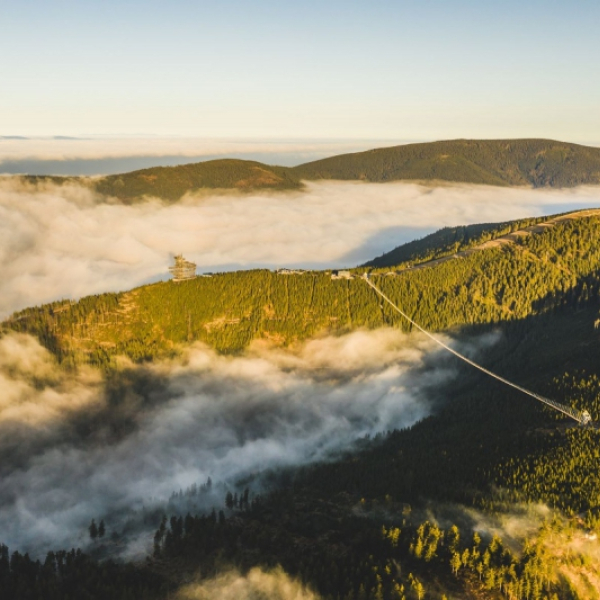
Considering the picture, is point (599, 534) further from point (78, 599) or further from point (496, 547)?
point (78, 599)

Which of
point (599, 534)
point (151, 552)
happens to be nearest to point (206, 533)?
point (151, 552)

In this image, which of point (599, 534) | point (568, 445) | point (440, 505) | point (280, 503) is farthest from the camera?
point (280, 503)

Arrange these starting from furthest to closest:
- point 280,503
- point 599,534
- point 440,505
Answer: point 280,503
point 440,505
point 599,534

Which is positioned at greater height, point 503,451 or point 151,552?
point 503,451

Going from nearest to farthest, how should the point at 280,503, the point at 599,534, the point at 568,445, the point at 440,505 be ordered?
the point at 599,534, the point at 440,505, the point at 568,445, the point at 280,503

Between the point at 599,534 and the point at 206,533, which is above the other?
the point at 599,534

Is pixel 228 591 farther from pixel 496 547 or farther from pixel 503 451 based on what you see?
pixel 503 451

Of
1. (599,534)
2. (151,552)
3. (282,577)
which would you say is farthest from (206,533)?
(599,534)

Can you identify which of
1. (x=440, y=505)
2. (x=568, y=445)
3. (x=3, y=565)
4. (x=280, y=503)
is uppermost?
(x=568, y=445)

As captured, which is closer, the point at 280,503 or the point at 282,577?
the point at 282,577
